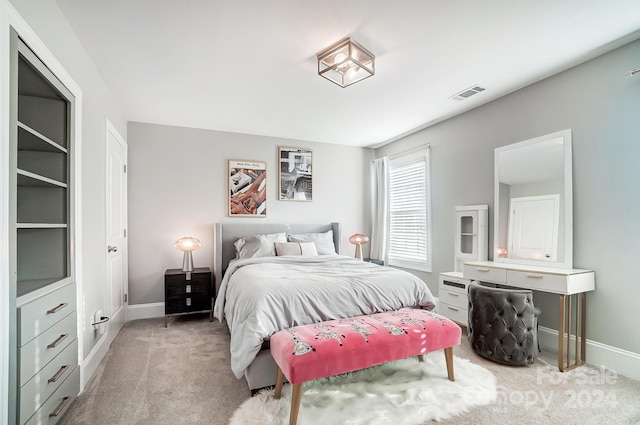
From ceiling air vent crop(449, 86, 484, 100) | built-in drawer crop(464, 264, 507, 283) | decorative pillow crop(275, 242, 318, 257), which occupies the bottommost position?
built-in drawer crop(464, 264, 507, 283)

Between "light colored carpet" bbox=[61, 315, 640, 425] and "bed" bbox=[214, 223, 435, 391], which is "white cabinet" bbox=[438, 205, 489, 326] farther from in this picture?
"bed" bbox=[214, 223, 435, 391]

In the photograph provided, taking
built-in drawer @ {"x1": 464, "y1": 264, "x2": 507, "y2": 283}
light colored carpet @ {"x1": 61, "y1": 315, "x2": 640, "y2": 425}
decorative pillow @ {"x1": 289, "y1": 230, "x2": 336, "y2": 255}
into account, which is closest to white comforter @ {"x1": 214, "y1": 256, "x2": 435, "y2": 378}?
light colored carpet @ {"x1": 61, "y1": 315, "x2": 640, "y2": 425}

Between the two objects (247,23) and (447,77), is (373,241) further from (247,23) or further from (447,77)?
(247,23)

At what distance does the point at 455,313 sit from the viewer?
3.29 meters

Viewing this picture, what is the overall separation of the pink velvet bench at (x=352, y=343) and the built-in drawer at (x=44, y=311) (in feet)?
4.05

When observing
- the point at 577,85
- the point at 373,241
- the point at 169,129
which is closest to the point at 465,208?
the point at 577,85

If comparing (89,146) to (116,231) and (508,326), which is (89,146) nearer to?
(116,231)

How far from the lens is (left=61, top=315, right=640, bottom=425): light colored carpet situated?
1820mm

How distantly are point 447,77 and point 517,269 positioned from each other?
1843 mm

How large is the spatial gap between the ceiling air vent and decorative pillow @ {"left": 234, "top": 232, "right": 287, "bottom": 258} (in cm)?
276

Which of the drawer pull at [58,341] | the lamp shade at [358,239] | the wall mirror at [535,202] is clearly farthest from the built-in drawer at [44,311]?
the wall mirror at [535,202]

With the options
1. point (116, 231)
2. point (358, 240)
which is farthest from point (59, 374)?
point (358, 240)

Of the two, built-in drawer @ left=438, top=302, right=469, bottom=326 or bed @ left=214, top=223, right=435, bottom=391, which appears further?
built-in drawer @ left=438, top=302, right=469, bottom=326

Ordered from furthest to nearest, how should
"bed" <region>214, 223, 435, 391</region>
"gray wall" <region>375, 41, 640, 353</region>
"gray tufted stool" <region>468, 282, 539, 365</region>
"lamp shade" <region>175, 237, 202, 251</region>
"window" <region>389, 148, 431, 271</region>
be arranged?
"window" <region>389, 148, 431, 271</region> → "lamp shade" <region>175, 237, 202, 251</region> → "gray tufted stool" <region>468, 282, 539, 365</region> → "gray wall" <region>375, 41, 640, 353</region> → "bed" <region>214, 223, 435, 391</region>
